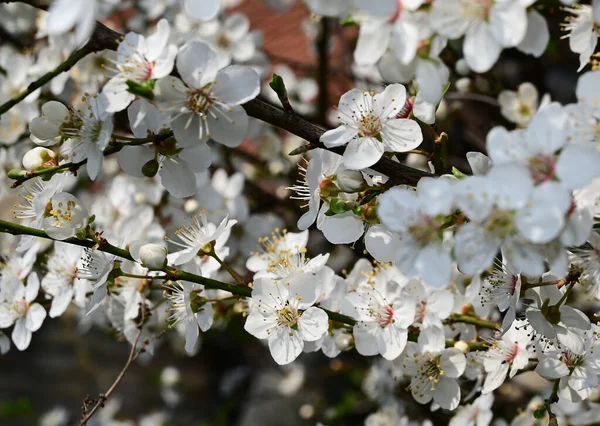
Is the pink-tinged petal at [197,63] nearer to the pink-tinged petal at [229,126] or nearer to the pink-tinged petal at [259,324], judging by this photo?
the pink-tinged petal at [229,126]

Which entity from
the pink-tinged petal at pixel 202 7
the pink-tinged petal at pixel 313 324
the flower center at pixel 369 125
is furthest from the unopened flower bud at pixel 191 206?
the pink-tinged petal at pixel 202 7

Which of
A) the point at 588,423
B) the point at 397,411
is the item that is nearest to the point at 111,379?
the point at 397,411

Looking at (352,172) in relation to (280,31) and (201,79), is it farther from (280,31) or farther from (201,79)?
(280,31)

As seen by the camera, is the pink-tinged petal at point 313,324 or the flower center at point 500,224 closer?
the flower center at point 500,224

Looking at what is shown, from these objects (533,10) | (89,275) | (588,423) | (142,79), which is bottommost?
(588,423)

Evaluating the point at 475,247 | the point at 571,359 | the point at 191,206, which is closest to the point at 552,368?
the point at 571,359

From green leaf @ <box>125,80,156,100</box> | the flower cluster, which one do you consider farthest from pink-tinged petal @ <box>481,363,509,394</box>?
green leaf @ <box>125,80,156,100</box>

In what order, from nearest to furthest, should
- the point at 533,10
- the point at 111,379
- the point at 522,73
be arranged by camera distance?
1. the point at 533,10
2. the point at 522,73
3. the point at 111,379
